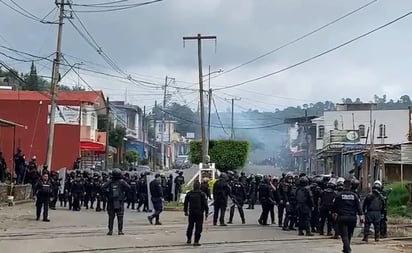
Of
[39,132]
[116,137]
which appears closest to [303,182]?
[39,132]

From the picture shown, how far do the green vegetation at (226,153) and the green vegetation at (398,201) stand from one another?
31.9 m

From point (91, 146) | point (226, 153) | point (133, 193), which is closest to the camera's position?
point (133, 193)

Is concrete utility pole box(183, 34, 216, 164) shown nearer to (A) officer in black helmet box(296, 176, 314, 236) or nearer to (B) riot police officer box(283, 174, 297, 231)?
(B) riot police officer box(283, 174, 297, 231)

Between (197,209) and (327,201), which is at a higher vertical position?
(327,201)

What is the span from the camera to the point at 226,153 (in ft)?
208

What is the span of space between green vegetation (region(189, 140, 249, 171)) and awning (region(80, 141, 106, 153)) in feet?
25.8

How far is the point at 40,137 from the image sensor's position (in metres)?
56.2

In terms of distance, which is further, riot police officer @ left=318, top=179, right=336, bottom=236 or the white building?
the white building

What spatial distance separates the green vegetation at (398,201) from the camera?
30.0 m

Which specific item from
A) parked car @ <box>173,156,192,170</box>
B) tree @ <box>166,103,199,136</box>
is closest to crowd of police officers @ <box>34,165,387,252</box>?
parked car @ <box>173,156,192,170</box>

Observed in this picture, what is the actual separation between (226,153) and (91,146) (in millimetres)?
11230

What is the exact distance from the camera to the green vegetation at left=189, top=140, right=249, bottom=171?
63.2 m

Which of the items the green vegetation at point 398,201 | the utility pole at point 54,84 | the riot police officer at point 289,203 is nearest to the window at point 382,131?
the utility pole at point 54,84

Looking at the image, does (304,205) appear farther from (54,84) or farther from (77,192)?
(54,84)
